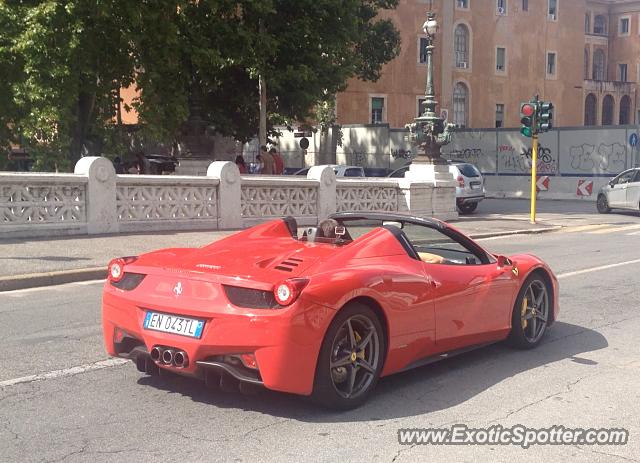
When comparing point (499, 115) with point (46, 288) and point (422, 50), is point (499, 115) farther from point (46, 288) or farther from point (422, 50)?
point (46, 288)

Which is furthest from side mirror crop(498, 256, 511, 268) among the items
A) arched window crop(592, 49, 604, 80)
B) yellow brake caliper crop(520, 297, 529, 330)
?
arched window crop(592, 49, 604, 80)

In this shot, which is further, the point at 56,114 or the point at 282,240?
the point at 56,114

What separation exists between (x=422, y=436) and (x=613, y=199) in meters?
24.5

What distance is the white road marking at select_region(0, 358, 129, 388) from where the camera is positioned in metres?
5.91

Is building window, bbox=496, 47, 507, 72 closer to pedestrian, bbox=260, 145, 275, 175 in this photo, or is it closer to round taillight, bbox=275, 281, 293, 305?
pedestrian, bbox=260, 145, 275, 175

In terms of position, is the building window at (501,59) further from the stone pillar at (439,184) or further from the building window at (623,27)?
the stone pillar at (439,184)

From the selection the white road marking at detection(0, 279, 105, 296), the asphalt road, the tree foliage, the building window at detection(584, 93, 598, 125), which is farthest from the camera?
the building window at detection(584, 93, 598, 125)

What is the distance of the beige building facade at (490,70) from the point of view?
53031 millimetres

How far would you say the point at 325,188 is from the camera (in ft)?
65.5

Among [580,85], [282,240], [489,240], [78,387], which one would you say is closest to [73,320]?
[78,387]

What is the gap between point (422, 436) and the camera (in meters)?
4.86

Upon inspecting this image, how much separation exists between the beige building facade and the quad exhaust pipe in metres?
43.5

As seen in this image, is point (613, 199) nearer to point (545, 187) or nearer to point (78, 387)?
point (545, 187)

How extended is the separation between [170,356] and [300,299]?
3.16ft
